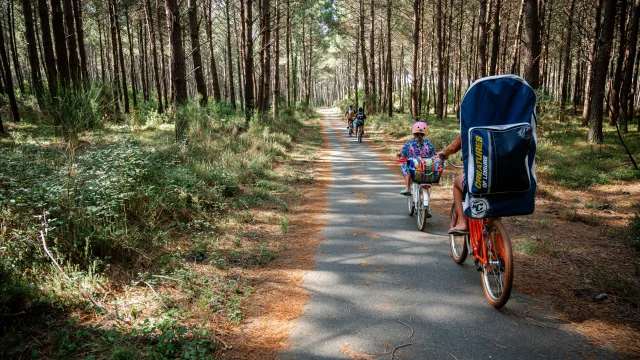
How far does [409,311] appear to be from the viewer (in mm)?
3631

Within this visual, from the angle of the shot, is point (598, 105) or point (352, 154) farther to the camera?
point (352, 154)

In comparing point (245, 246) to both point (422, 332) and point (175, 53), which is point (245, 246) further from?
point (175, 53)

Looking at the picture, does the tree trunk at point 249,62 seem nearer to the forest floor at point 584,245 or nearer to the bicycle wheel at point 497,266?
the forest floor at point 584,245

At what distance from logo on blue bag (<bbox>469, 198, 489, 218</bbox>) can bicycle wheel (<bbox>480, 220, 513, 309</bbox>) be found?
1.11ft

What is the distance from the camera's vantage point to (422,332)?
3.27 m

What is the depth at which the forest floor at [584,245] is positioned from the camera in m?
3.48

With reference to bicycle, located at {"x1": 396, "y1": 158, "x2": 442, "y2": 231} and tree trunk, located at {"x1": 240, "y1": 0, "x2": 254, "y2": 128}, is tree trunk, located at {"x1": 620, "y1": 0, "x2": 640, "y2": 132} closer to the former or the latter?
bicycle, located at {"x1": 396, "y1": 158, "x2": 442, "y2": 231}

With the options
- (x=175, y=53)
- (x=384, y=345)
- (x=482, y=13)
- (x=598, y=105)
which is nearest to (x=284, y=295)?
(x=384, y=345)

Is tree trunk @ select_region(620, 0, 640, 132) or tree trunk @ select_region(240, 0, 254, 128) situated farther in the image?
tree trunk @ select_region(240, 0, 254, 128)

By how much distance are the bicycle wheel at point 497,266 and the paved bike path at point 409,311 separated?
0.44 ft

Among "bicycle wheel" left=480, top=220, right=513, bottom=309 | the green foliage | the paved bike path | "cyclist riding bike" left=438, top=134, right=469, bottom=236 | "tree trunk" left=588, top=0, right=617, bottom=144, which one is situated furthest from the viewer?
"tree trunk" left=588, top=0, right=617, bottom=144

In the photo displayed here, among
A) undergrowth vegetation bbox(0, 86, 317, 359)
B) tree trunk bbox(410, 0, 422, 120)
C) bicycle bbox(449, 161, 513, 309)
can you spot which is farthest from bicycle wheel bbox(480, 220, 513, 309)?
tree trunk bbox(410, 0, 422, 120)

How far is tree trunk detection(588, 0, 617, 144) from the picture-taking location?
12.6m

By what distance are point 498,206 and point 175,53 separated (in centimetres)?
997
